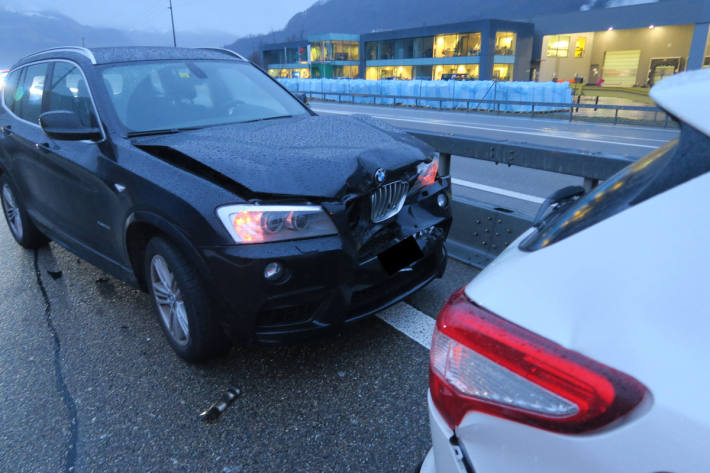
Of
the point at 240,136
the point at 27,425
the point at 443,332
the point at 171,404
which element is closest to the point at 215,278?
the point at 171,404

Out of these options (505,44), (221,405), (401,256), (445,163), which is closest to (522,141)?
(445,163)

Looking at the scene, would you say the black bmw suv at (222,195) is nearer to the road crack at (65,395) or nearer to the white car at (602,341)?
the road crack at (65,395)

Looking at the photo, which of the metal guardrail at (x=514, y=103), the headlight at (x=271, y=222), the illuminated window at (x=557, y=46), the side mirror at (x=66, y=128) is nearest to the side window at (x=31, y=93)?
the side mirror at (x=66, y=128)

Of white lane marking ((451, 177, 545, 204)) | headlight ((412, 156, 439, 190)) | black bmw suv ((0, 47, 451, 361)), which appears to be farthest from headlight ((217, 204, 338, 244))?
white lane marking ((451, 177, 545, 204))

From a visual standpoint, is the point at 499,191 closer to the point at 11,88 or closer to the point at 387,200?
the point at 387,200

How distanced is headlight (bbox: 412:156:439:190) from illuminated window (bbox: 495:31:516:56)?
5707 cm

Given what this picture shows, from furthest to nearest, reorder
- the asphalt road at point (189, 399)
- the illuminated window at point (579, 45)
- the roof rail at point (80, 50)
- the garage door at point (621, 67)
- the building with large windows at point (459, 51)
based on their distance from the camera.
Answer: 1. the illuminated window at point (579, 45)
2. the garage door at point (621, 67)
3. the building with large windows at point (459, 51)
4. the roof rail at point (80, 50)
5. the asphalt road at point (189, 399)

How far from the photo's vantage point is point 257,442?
242 cm

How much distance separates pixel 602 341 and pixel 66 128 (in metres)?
3.27

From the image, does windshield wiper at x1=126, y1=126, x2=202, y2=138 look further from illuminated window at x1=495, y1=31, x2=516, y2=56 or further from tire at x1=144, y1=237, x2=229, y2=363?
illuminated window at x1=495, y1=31, x2=516, y2=56

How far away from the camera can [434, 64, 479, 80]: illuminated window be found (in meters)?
54.4

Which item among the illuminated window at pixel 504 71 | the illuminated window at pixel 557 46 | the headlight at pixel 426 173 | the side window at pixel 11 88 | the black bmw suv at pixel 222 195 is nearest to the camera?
the black bmw suv at pixel 222 195

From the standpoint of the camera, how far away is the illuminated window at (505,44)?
2146 inches

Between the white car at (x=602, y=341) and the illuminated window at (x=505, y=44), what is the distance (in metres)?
59.3
